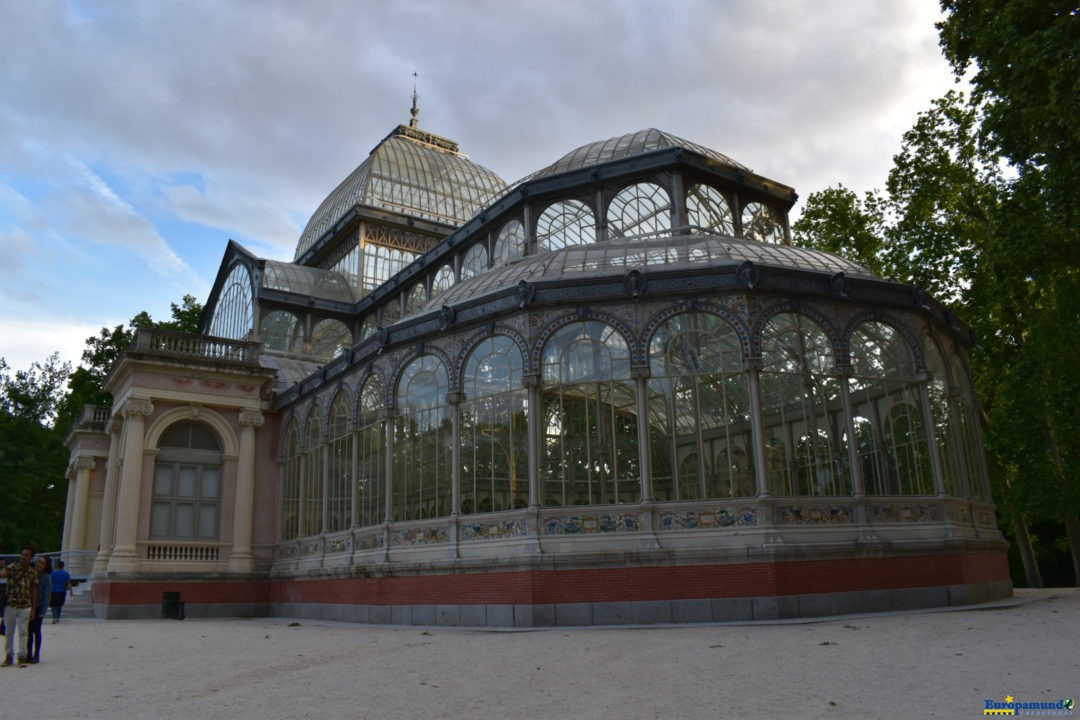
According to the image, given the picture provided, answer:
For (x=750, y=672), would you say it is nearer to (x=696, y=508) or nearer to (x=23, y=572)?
(x=696, y=508)

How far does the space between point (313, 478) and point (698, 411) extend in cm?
1256

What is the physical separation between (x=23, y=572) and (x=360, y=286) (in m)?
24.1

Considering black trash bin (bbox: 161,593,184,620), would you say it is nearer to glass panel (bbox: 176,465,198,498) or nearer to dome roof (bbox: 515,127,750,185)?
glass panel (bbox: 176,465,198,498)

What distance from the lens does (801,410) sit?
16.7m

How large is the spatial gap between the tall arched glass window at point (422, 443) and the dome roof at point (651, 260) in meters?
1.88

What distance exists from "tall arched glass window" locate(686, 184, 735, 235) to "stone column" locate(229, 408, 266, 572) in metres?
14.9

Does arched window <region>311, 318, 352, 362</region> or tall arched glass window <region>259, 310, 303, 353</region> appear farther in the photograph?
arched window <region>311, 318, 352, 362</region>

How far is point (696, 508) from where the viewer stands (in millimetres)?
15883

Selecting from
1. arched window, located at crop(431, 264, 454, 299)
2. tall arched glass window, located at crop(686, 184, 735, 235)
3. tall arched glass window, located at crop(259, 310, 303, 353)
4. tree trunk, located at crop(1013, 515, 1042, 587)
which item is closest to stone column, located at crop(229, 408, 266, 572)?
tall arched glass window, located at crop(259, 310, 303, 353)

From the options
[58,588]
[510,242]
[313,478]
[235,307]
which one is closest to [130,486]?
[58,588]

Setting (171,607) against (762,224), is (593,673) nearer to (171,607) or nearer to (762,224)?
(762,224)

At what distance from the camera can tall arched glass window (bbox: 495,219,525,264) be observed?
24.4m

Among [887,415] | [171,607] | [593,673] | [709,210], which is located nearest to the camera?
[593,673]

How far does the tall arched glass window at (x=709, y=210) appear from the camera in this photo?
23203 millimetres
